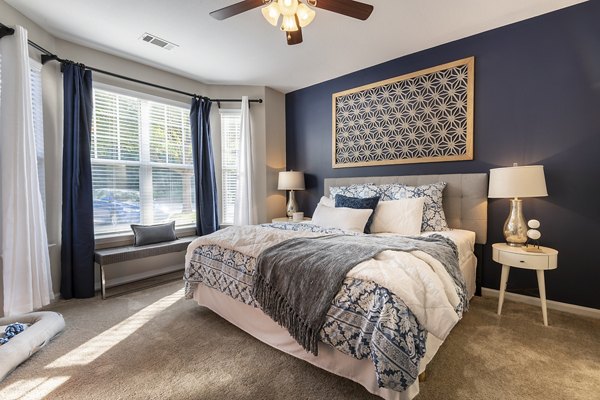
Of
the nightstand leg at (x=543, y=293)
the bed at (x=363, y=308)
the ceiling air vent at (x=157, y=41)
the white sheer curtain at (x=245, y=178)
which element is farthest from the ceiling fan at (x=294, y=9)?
the nightstand leg at (x=543, y=293)

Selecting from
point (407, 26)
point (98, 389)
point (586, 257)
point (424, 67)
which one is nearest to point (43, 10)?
point (98, 389)

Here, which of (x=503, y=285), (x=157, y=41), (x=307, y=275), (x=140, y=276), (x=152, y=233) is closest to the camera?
(x=307, y=275)

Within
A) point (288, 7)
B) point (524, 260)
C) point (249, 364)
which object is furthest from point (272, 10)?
point (524, 260)

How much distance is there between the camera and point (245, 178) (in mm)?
4340

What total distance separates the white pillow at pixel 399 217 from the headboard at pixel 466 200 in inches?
17.9

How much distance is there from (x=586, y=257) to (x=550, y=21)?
2.18 meters

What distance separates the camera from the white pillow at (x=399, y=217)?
275cm

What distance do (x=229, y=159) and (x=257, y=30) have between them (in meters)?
2.12

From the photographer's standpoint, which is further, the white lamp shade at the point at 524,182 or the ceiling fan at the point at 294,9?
the white lamp shade at the point at 524,182

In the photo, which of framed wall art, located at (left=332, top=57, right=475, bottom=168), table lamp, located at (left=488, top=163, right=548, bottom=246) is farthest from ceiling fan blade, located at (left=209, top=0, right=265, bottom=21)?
table lamp, located at (left=488, top=163, right=548, bottom=246)

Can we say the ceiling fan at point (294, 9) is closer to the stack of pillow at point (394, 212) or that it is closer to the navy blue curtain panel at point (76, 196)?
the stack of pillow at point (394, 212)

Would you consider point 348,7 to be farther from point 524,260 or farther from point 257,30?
point 524,260

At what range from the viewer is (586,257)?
8.10ft

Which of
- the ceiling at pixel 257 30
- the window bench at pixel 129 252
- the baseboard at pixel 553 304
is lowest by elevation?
the baseboard at pixel 553 304
